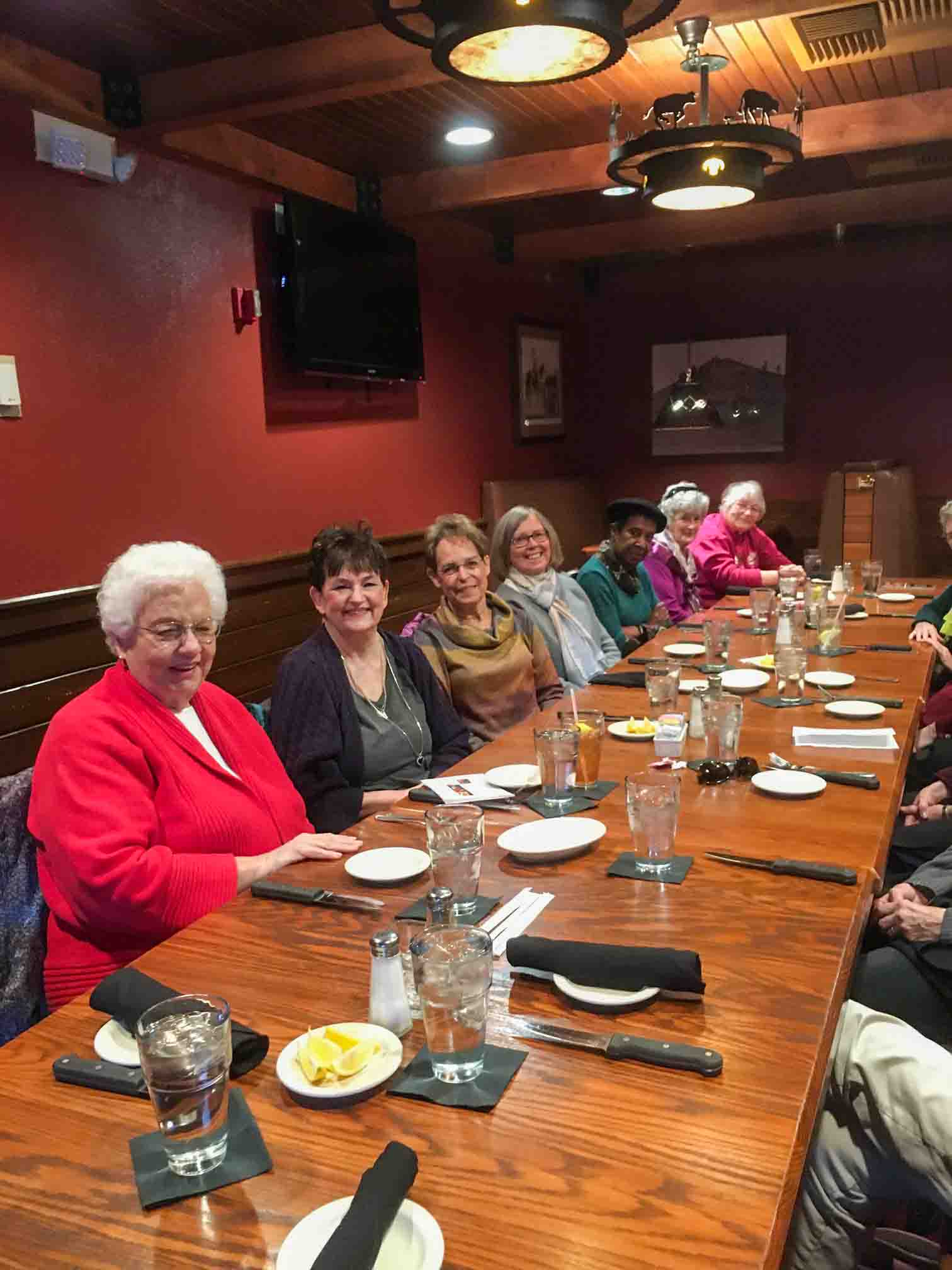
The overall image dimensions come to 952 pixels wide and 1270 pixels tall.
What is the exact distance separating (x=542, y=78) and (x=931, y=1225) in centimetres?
212

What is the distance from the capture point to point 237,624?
409 cm

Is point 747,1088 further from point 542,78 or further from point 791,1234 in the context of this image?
point 542,78

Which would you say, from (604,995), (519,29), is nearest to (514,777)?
(604,995)

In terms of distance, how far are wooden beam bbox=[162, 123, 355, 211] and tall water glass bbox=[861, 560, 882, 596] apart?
9.70ft

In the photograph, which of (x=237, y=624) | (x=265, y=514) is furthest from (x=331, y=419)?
(x=237, y=624)

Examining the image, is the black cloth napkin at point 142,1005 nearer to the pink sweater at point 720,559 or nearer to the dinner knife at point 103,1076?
the dinner knife at point 103,1076

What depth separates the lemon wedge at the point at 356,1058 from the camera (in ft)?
3.20

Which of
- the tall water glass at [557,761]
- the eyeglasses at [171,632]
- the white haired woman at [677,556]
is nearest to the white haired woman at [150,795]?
the eyeglasses at [171,632]

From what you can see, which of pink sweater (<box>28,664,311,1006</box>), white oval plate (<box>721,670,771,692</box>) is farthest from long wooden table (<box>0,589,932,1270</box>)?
white oval plate (<box>721,670,771,692</box>)

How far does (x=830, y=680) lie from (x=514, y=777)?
3.74 feet

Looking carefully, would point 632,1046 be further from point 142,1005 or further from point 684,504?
point 684,504

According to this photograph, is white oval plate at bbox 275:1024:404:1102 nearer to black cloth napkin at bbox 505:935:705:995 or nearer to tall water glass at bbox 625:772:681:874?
black cloth napkin at bbox 505:935:705:995

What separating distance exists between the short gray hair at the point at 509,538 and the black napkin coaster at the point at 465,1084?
8.35 feet

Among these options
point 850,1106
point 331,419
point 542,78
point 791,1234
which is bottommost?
point 791,1234
